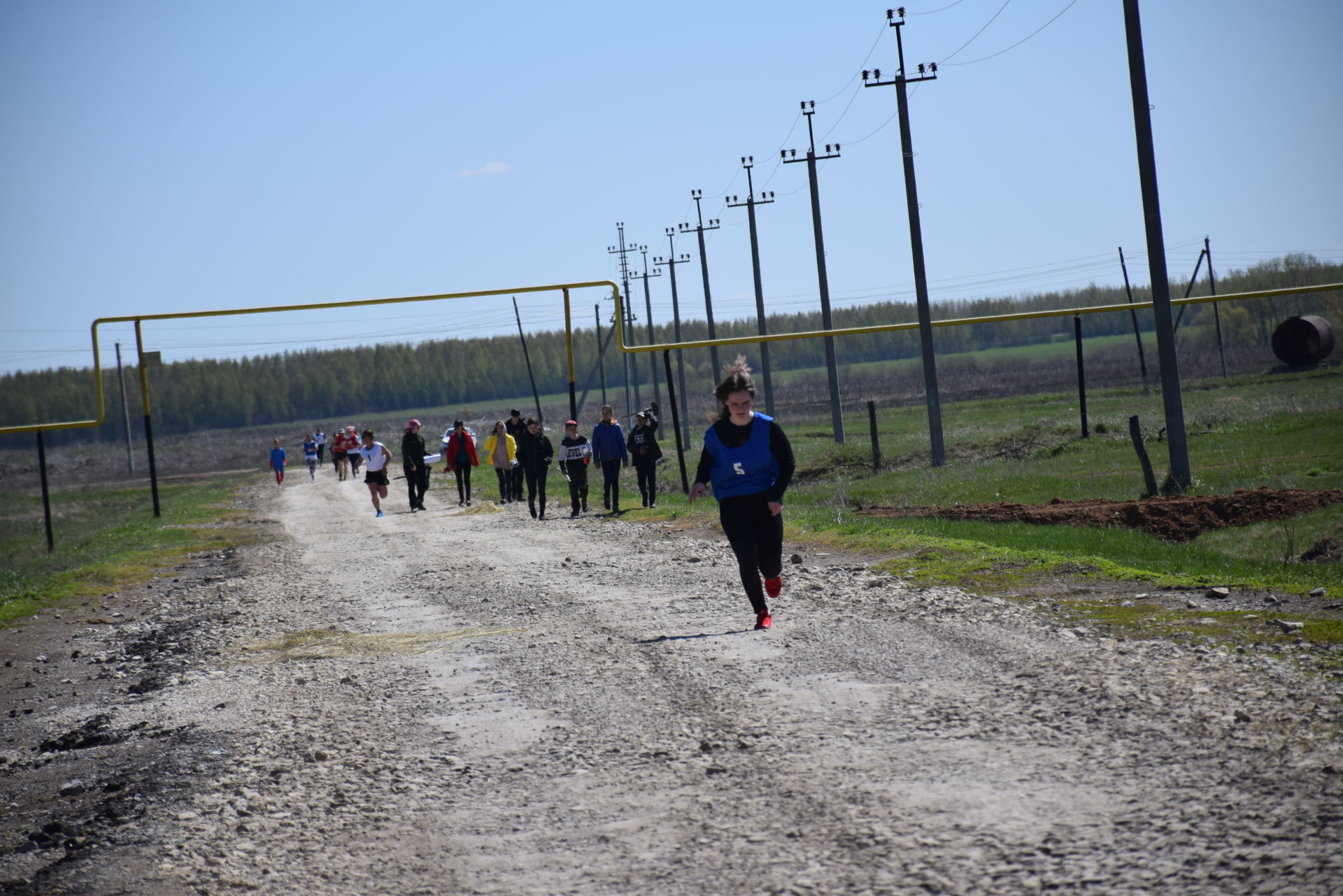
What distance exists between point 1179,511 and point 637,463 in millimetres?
9455

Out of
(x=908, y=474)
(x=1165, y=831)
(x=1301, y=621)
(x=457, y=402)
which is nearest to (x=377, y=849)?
(x=1165, y=831)

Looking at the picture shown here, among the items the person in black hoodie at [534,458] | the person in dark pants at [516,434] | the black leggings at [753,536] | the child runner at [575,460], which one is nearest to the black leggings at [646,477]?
the child runner at [575,460]

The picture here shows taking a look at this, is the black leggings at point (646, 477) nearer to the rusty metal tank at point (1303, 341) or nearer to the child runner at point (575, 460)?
the child runner at point (575, 460)

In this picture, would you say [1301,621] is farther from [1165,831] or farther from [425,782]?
[425,782]

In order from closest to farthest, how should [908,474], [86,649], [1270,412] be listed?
[86,649] < [908,474] < [1270,412]

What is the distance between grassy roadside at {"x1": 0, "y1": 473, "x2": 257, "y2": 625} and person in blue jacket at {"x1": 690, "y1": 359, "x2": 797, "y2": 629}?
7910mm

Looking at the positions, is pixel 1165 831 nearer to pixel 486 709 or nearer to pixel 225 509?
pixel 486 709

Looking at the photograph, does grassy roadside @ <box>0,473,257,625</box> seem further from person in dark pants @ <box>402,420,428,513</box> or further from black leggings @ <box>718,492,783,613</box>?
black leggings @ <box>718,492,783,613</box>

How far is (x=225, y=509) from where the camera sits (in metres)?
28.7

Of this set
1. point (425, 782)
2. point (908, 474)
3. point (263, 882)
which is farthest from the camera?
point (908, 474)

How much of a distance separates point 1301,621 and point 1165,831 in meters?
3.54

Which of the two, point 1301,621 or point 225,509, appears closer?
point 1301,621

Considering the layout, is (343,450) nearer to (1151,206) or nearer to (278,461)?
(278,461)

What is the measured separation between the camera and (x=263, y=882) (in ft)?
14.0
